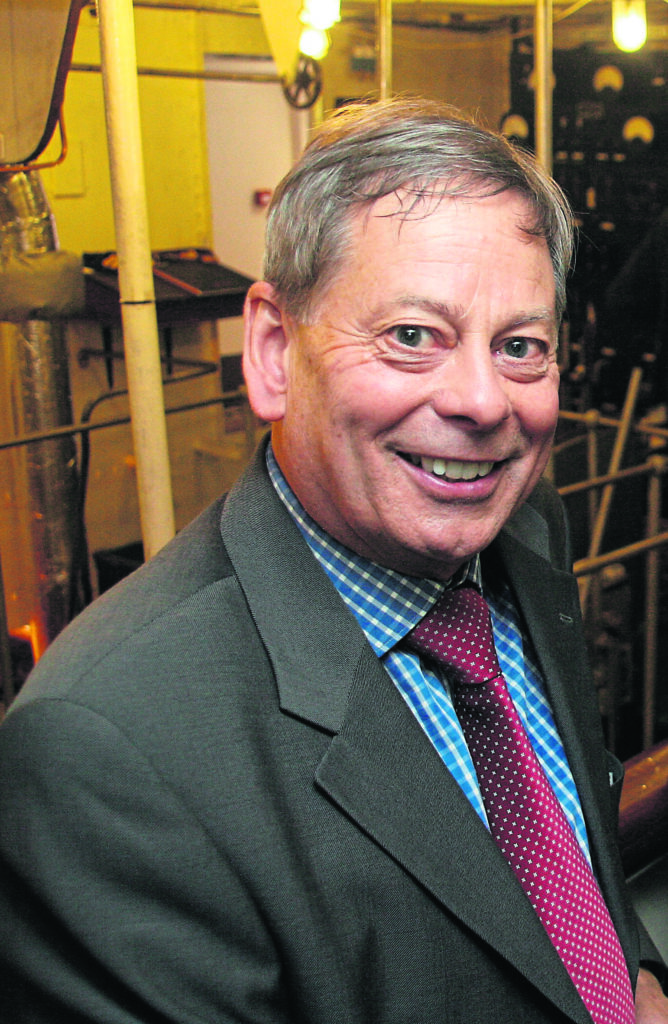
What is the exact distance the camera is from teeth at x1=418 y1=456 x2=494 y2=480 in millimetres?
973

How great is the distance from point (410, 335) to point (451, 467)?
5.4 inches

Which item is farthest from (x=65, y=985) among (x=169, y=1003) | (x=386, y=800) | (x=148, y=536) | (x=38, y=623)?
(x=38, y=623)

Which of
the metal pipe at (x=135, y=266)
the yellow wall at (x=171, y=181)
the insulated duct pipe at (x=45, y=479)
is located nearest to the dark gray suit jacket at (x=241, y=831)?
the metal pipe at (x=135, y=266)

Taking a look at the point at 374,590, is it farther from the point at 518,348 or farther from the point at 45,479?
the point at 45,479

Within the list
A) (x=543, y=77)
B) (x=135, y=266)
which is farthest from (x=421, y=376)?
(x=543, y=77)

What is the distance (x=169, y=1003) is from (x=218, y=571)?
39cm

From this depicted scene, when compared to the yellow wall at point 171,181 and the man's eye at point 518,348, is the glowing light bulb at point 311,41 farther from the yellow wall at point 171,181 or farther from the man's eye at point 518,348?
the yellow wall at point 171,181

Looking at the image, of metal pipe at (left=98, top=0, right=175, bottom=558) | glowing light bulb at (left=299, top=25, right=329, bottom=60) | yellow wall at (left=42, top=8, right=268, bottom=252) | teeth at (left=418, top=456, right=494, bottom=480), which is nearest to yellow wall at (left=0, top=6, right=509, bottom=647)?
yellow wall at (left=42, top=8, right=268, bottom=252)

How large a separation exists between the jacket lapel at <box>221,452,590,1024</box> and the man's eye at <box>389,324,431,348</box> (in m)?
0.25

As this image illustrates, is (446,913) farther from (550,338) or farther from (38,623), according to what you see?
(38,623)

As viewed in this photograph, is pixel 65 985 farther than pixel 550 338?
No

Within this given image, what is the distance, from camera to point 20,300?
201 centimetres

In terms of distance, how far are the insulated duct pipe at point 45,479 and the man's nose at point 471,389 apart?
63.8 inches

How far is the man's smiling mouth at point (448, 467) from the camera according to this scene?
97 cm
